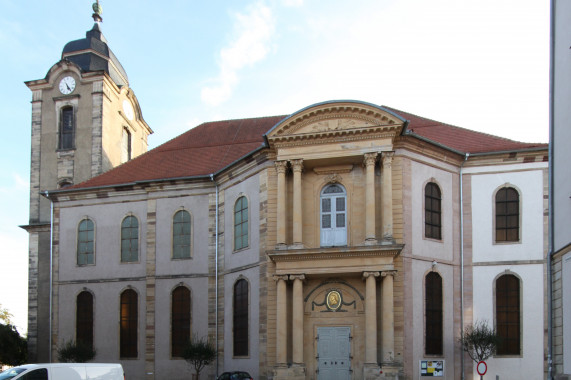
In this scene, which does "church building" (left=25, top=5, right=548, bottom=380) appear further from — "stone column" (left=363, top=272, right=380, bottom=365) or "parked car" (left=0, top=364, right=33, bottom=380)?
"parked car" (left=0, top=364, right=33, bottom=380)

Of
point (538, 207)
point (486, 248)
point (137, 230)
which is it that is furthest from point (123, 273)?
point (538, 207)

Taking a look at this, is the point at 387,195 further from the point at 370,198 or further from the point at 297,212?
the point at 297,212

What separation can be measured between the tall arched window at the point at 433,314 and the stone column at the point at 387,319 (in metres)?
2.14

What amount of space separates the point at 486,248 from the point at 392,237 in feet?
16.3

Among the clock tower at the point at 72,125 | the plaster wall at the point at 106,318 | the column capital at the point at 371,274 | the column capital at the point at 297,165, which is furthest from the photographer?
the clock tower at the point at 72,125

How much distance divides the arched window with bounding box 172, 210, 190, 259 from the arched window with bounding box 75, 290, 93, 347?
17.2 feet

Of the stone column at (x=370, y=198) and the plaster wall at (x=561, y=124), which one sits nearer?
the plaster wall at (x=561, y=124)

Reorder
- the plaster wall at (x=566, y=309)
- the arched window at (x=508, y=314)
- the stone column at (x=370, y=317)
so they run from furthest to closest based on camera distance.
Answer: the arched window at (x=508, y=314) → the stone column at (x=370, y=317) → the plaster wall at (x=566, y=309)

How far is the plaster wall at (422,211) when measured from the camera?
28000mm

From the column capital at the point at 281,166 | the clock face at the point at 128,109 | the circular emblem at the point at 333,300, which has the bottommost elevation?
the circular emblem at the point at 333,300

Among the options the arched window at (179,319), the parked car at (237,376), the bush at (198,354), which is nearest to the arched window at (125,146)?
the arched window at (179,319)

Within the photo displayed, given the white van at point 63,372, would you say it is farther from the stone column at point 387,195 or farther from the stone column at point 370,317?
the stone column at point 387,195

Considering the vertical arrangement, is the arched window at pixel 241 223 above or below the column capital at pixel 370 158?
below

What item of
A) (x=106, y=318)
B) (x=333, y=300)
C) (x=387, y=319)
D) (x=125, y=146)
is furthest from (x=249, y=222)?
(x=125, y=146)
